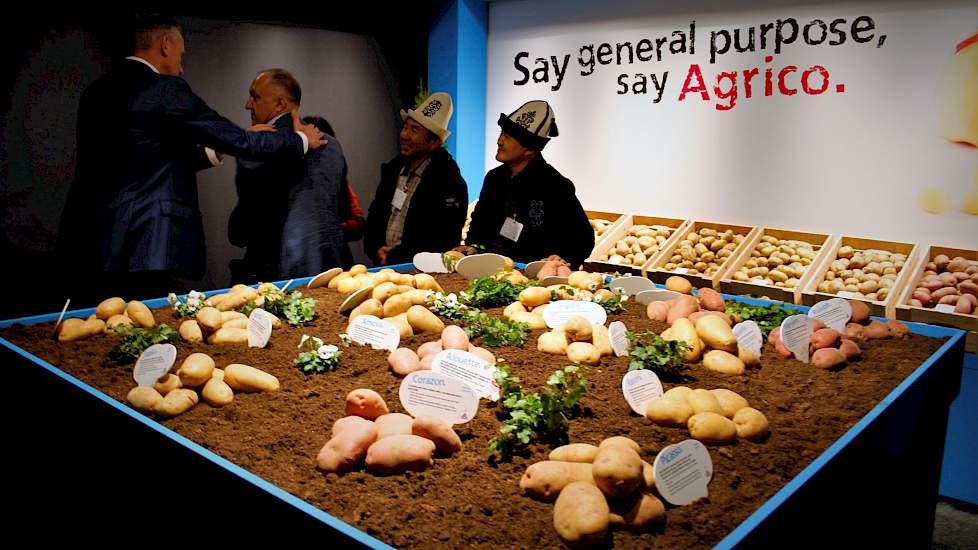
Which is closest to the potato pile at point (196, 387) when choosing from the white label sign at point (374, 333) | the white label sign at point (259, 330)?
the white label sign at point (259, 330)

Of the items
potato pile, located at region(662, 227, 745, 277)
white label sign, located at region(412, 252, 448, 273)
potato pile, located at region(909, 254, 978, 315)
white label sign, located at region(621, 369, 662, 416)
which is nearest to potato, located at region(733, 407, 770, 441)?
white label sign, located at region(621, 369, 662, 416)

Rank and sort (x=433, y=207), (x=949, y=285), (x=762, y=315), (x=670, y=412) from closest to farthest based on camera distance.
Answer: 1. (x=670, y=412)
2. (x=762, y=315)
3. (x=949, y=285)
4. (x=433, y=207)

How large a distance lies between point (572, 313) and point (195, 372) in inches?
47.7

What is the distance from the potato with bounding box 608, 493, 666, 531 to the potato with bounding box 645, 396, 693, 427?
1.31ft

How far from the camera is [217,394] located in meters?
1.81

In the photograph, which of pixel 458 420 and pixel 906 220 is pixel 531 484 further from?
pixel 906 220

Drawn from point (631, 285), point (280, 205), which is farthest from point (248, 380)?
point (280, 205)

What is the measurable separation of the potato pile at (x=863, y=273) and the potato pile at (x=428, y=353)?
2551 millimetres

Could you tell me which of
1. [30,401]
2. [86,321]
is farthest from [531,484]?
[86,321]

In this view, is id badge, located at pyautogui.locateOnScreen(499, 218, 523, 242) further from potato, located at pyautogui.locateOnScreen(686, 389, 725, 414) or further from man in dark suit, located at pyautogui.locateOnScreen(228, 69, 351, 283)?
potato, located at pyautogui.locateOnScreen(686, 389, 725, 414)

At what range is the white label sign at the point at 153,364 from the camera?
1.86 m

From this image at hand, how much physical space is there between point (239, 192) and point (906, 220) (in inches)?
162

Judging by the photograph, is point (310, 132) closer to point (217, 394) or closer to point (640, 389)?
point (217, 394)

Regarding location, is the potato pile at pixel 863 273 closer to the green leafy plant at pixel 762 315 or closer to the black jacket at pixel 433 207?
the green leafy plant at pixel 762 315
